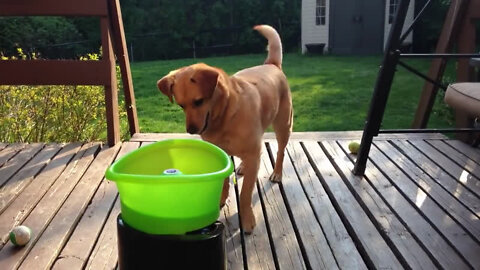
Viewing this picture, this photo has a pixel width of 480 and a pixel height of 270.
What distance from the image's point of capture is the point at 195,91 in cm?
209

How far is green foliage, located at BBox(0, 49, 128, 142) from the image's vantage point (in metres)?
3.82

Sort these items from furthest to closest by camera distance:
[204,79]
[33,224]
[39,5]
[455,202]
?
[39,5] < [455,202] < [33,224] < [204,79]

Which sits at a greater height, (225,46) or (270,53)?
(270,53)

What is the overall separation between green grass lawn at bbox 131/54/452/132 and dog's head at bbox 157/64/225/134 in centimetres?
286

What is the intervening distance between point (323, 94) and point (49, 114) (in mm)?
3842

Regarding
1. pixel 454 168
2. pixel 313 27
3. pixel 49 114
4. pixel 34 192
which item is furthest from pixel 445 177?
pixel 313 27

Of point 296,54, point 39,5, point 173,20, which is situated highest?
point 39,5

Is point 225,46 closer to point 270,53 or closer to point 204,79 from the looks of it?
point 270,53

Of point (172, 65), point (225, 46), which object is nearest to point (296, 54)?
point (225, 46)

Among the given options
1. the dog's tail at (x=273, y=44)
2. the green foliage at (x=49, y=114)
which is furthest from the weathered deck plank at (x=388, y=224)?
the green foliage at (x=49, y=114)

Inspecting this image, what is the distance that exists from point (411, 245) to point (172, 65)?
728 cm

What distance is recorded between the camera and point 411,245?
84.3 inches

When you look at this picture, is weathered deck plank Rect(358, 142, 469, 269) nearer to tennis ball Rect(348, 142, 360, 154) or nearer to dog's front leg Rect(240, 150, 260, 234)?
tennis ball Rect(348, 142, 360, 154)

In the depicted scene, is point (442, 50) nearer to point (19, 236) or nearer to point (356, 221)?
point (356, 221)
